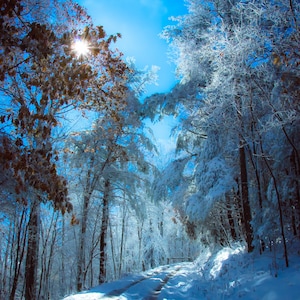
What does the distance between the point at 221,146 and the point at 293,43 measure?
652cm

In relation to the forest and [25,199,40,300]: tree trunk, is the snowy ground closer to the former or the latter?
the forest

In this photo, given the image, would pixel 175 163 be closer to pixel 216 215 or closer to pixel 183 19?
pixel 216 215

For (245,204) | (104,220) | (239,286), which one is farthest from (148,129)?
(239,286)

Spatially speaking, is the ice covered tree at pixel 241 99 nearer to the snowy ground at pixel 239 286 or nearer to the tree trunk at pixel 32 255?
the snowy ground at pixel 239 286

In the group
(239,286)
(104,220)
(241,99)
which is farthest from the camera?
(104,220)

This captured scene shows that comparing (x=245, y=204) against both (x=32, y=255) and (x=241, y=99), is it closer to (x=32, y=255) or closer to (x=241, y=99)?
(x=241, y=99)

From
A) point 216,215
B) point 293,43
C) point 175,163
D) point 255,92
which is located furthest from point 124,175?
point 293,43

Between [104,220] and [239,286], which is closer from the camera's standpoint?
[239,286]

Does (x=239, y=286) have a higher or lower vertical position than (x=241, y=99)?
lower

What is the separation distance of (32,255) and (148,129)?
8.95m

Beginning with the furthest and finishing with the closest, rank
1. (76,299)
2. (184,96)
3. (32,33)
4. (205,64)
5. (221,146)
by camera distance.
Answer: (184,96), (205,64), (221,146), (76,299), (32,33)

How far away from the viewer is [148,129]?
51.6ft

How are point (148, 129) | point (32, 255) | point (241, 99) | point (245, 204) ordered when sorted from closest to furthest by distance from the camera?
point (241, 99) → point (32, 255) → point (245, 204) → point (148, 129)

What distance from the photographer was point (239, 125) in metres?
8.61
